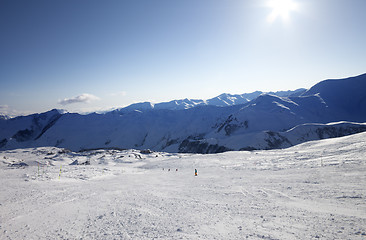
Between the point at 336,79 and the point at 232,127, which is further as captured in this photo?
the point at 336,79

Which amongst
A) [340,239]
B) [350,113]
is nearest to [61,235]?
[340,239]

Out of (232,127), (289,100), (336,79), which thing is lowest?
(232,127)

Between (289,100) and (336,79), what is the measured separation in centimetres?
8259

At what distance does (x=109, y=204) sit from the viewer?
446 inches

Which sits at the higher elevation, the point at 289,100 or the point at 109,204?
the point at 289,100

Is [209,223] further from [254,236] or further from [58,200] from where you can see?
[58,200]

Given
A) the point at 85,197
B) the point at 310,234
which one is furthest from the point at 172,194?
the point at 310,234

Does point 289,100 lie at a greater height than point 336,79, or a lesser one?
lesser

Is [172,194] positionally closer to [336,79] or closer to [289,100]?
[289,100]

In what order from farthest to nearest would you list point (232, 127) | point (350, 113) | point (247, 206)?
point (350, 113) < point (232, 127) < point (247, 206)

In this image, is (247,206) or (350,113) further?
(350,113)

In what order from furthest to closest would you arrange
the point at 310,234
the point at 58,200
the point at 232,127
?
the point at 232,127 → the point at 58,200 → the point at 310,234

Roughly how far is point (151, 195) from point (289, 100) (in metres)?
190

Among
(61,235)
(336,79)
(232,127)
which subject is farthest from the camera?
(336,79)
